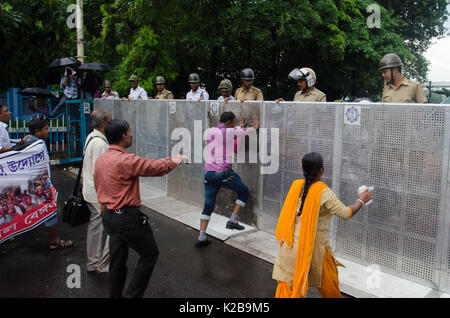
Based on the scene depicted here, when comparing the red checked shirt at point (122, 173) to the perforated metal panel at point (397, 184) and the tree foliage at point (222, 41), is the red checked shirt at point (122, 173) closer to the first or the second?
the perforated metal panel at point (397, 184)

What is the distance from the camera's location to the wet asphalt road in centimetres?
463

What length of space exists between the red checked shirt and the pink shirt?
2.19 m

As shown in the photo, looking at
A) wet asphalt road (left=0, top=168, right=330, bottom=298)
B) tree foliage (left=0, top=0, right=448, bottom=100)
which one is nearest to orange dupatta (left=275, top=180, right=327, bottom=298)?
wet asphalt road (left=0, top=168, right=330, bottom=298)

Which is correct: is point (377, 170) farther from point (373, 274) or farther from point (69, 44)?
point (69, 44)

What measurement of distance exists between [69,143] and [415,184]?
1059 cm

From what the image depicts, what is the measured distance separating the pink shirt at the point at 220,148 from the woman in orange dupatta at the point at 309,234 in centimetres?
249

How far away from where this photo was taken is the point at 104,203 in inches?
154

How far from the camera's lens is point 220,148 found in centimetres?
602

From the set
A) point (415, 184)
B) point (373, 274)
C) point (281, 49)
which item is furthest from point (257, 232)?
point (281, 49)

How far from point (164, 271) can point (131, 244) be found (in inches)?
59.4

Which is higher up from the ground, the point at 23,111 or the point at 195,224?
the point at 23,111

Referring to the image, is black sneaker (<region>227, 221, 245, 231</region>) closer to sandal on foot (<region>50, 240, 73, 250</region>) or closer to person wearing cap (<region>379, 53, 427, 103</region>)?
sandal on foot (<region>50, 240, 73, 250</region>)

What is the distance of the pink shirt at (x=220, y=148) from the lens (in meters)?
6.03

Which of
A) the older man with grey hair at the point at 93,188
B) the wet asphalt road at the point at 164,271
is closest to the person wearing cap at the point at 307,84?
the wet asphalt road at the point at 164,271
